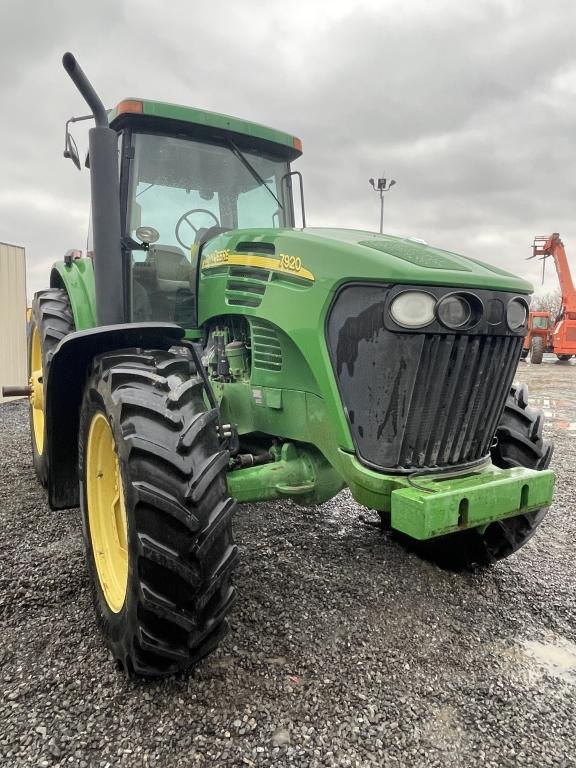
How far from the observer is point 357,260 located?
7.16ft

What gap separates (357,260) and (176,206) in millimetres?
1512

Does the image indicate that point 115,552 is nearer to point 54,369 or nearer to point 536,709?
point 54,369

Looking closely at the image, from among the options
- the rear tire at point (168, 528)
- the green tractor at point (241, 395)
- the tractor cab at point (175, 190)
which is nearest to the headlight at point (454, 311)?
the green tractor at point (241, 395)

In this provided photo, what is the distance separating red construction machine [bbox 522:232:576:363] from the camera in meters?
18.6

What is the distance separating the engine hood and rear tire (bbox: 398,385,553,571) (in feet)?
2.80

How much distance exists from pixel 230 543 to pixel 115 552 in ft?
2.39

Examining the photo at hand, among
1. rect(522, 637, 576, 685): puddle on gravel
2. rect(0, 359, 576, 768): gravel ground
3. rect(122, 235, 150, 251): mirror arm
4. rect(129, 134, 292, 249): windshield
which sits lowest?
rect(522, 637, 576, 685): puddle on gravel

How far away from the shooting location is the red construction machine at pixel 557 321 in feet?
61.1

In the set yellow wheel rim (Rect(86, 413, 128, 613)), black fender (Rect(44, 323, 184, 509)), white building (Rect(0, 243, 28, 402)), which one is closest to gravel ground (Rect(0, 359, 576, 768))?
yellow wheel rim (Rect(86, 413, 128, 613))

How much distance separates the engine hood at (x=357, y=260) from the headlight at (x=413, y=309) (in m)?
0.05

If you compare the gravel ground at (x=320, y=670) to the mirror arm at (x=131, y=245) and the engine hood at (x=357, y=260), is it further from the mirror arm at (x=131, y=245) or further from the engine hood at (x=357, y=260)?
the mirror arm at (x=131, y=245)

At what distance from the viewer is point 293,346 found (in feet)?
8.11

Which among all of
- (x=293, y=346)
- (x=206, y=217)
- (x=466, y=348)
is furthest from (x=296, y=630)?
(x=206, y=217)

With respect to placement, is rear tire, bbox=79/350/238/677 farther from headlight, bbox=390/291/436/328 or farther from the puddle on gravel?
the puddle on gravel
